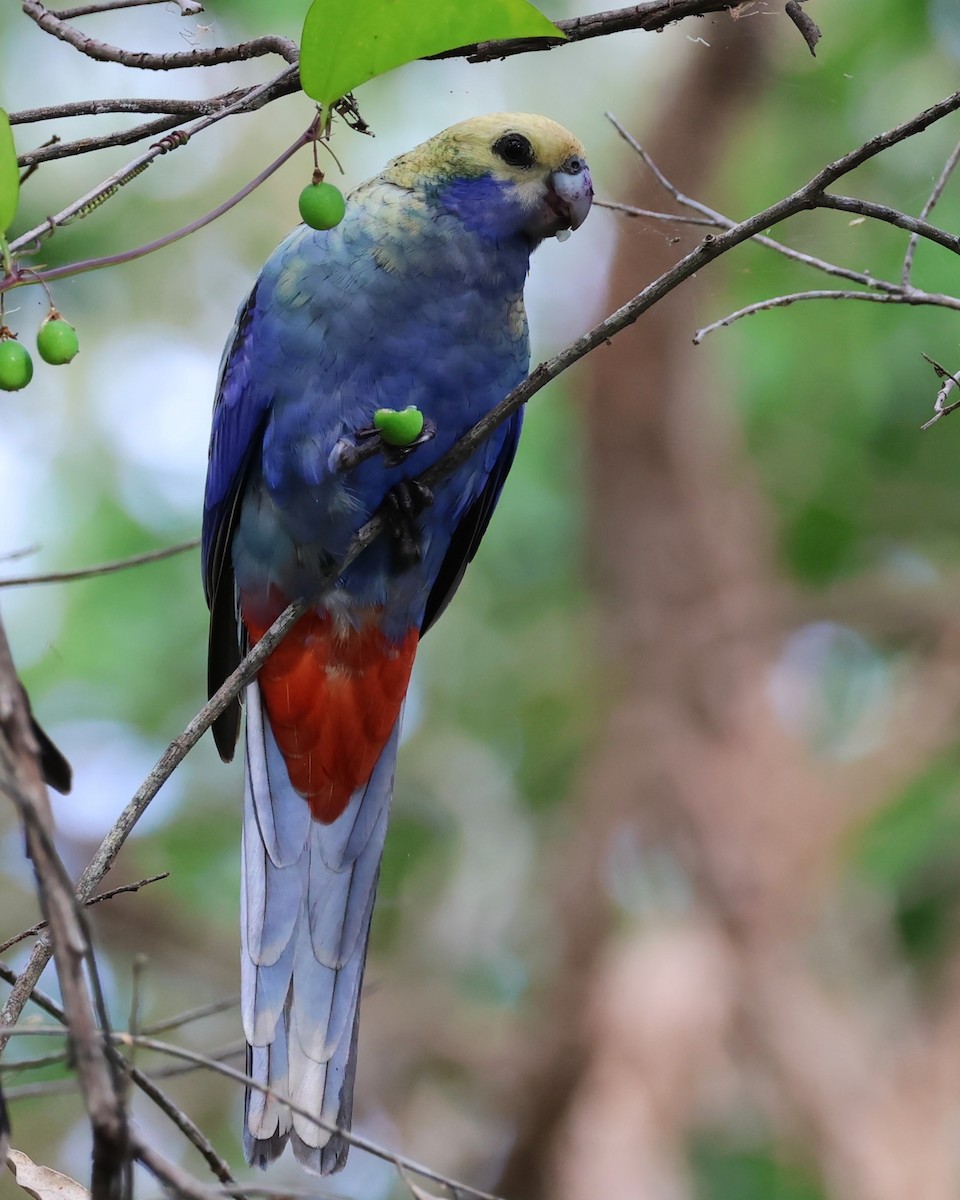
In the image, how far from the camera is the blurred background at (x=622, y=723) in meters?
5.65

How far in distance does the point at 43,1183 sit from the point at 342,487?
152cm

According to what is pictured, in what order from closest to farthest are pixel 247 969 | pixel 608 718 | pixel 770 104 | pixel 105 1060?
pixel 105 1060 → pixel 247 969 → pixel 770 104 → pixel 608 718

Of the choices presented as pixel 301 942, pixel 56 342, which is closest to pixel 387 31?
pixel 56 342

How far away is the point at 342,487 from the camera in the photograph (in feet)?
9.09

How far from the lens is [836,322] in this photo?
238 inches

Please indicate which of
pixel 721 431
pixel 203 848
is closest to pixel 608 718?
pixel 721 431

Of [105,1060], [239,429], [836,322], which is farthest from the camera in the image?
[836,322]

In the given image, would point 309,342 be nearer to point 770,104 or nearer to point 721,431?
point 770,104

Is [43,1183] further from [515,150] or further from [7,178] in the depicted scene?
[515,150]

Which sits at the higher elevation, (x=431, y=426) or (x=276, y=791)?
(x=431, y=426)

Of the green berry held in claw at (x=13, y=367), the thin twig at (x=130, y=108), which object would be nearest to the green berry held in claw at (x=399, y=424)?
the thin twig at (x=130, y=108)

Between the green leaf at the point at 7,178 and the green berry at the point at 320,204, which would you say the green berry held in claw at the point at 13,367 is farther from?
the green berry at the point at 320,204

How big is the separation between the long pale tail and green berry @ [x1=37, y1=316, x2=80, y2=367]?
1.26 meters

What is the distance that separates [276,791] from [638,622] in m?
4.23
